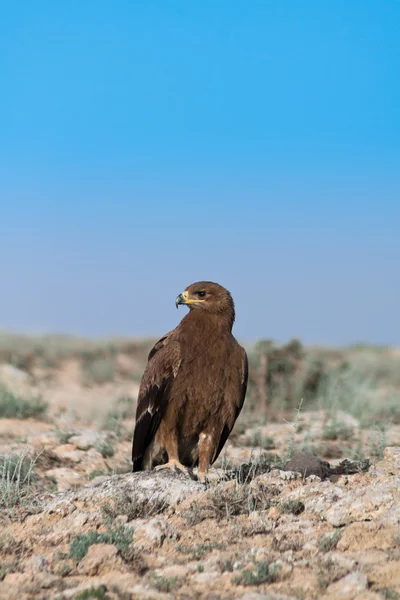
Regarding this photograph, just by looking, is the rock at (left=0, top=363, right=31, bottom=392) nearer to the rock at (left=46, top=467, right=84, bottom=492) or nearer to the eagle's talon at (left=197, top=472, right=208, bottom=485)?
the rock at (left=46, top=467, right=84, bottom=492)

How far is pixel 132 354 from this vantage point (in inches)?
968

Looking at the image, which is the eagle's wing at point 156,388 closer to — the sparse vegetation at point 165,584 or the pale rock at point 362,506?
the pale rock at point 362,506

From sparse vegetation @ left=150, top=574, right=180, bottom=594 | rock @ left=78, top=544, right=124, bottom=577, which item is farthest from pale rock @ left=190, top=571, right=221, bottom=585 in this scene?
rock @ left=78, top=544, right=124, bottom=577

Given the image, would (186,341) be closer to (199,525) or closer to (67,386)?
(199,525)

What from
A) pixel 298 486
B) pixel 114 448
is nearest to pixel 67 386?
pixel 114 448

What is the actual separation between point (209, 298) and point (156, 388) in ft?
3.29

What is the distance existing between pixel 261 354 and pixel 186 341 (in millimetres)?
8446

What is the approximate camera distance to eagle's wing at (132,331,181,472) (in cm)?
755

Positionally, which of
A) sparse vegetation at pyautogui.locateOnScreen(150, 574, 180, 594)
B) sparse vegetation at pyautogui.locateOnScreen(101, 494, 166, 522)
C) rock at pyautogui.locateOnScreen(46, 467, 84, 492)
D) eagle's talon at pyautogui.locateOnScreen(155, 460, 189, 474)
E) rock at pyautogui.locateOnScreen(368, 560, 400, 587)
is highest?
eagle's talon at pyautogui.locateOnScreen(155, 460, 189, 474)

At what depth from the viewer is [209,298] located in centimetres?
794

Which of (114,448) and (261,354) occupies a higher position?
(261,354)

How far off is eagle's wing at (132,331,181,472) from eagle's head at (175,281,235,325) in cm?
37

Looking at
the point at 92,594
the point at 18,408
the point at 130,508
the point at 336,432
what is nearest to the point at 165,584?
the point at 92,594

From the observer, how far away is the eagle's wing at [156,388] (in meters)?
7.55
